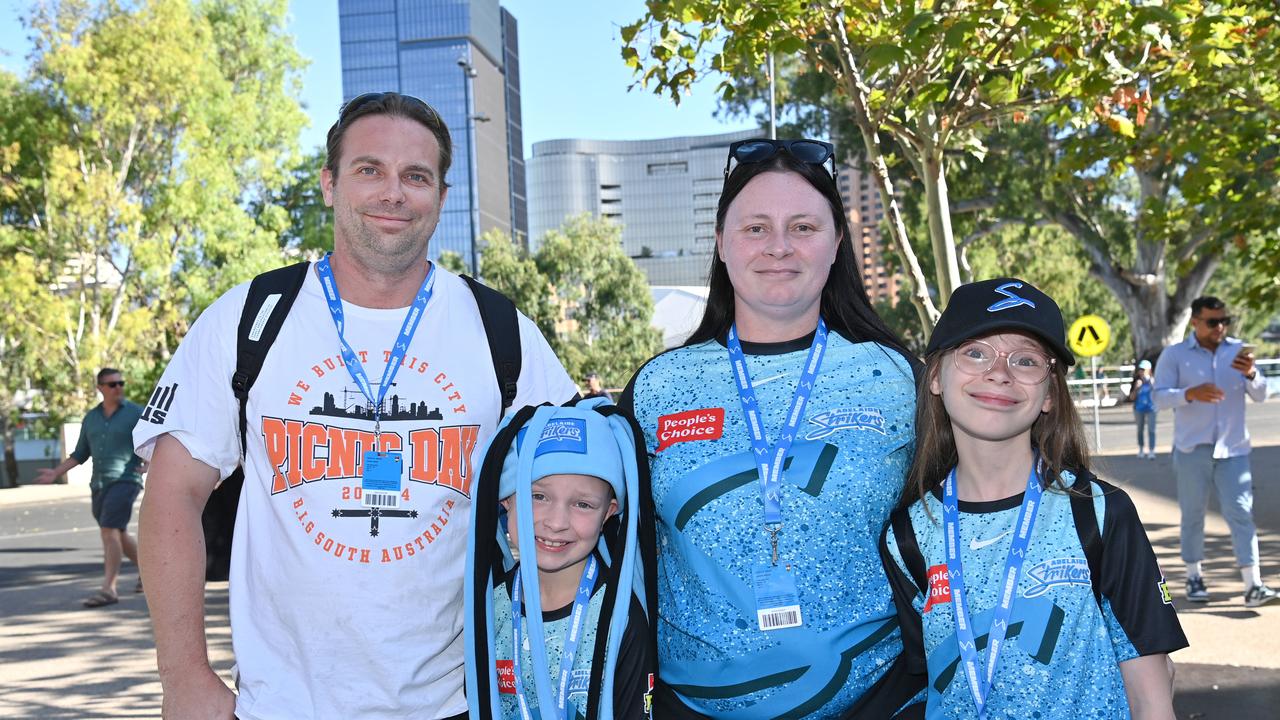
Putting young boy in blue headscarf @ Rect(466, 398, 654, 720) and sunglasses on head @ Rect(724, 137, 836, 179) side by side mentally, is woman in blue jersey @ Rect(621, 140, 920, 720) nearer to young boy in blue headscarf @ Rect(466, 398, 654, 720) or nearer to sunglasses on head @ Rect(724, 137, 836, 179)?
sunglasses on head @ Rect(724, 137, 836, 179)

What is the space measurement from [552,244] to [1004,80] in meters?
37.9

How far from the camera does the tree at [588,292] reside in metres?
43.8

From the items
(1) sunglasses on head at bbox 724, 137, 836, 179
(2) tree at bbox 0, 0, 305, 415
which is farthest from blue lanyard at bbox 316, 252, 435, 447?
(2) tree at bbox 0, 0, 305, 415

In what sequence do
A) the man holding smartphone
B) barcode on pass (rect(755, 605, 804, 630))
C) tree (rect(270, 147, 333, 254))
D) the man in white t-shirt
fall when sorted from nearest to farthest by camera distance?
barcode on pass (rect(755, 605, 804, 630))
the man in white t-shirt
the man holding smartphone
tree (rect(270, 147, 333, 254))

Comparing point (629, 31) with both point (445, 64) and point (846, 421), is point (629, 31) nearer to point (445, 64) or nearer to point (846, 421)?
point (846, 421)

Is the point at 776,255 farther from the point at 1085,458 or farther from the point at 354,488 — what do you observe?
the point at 354,488

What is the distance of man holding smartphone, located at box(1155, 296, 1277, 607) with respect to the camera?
8.60 metres

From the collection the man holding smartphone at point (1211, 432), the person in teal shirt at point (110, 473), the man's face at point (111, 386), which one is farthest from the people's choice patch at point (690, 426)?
the man's face at point (111, 386)

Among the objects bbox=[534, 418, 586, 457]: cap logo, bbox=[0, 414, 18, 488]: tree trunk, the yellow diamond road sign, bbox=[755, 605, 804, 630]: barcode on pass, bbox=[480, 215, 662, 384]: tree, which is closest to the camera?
bbox=[755, 605, 804, 630]: barcode on pass

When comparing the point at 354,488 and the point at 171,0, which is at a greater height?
the point at 171,0

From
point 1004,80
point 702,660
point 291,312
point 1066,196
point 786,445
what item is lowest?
point 702,660

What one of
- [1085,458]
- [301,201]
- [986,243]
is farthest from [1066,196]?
[1085,458]

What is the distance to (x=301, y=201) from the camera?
37.2 m

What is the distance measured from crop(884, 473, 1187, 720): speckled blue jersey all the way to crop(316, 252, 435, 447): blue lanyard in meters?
1.34
